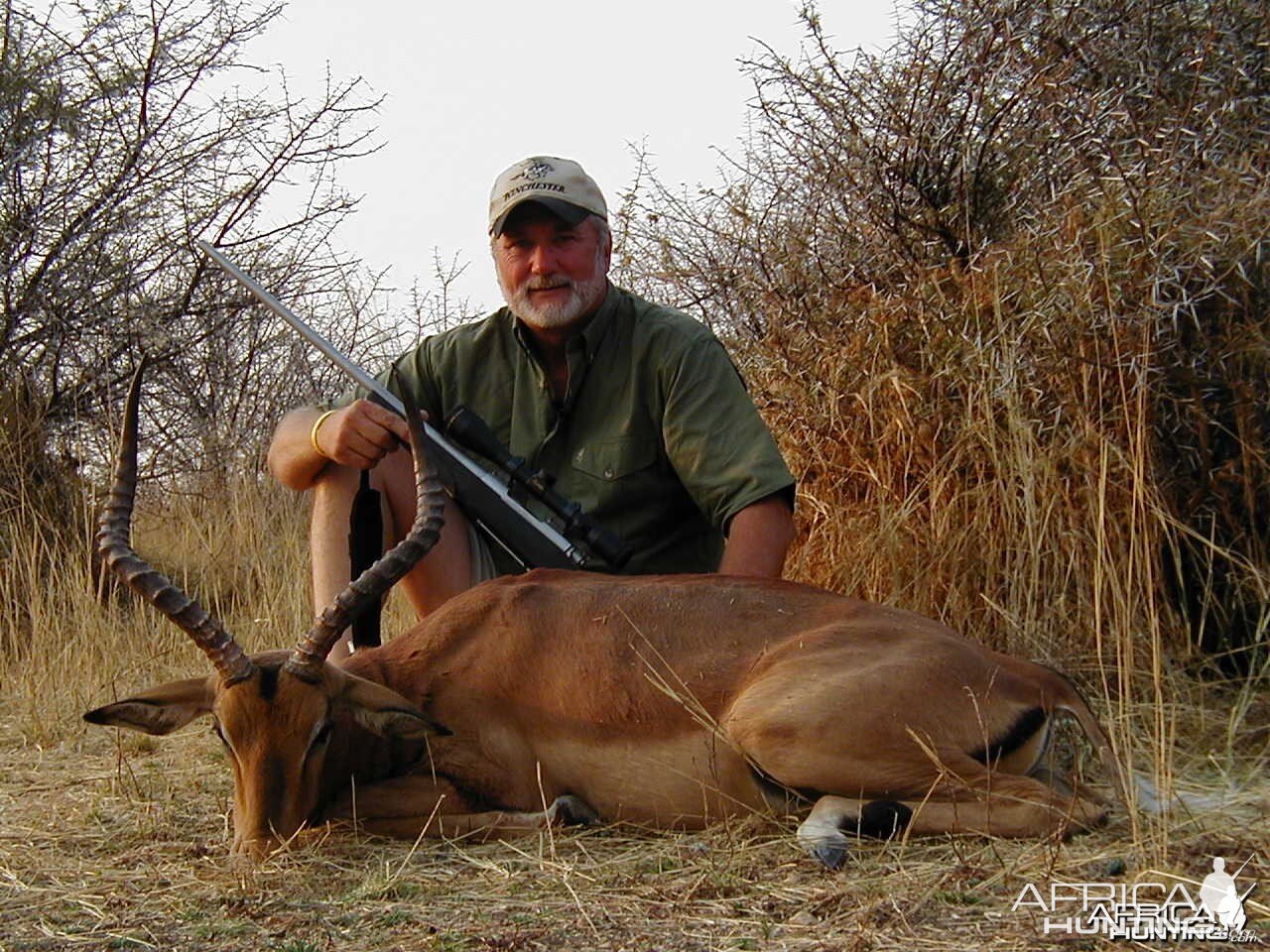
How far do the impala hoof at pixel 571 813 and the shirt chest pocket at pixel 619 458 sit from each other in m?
1.59

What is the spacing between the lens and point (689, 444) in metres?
5.12

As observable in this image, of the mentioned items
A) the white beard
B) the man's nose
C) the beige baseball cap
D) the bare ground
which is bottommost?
the bare ground

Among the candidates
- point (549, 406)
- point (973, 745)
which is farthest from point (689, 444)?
point (973, 745)

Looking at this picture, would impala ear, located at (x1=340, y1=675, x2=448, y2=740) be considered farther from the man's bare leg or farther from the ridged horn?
the man's bare leg

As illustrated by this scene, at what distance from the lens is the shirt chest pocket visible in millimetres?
5281

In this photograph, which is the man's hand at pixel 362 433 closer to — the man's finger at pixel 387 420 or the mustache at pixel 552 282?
the man's finger at pixel 387 420

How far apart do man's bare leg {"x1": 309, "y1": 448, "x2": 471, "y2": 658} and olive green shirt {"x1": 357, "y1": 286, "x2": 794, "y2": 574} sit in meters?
0.22

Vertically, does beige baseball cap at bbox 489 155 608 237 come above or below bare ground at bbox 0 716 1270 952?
above

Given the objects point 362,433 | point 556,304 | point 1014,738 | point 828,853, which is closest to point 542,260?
point 556,304

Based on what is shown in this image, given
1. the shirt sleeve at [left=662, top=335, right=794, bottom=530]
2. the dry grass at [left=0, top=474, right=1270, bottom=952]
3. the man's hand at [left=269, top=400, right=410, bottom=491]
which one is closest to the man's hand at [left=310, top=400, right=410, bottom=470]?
the man's hand at [left=269, top=400, right=410, bottom=491]

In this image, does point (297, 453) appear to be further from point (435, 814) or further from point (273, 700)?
point (435, 814)

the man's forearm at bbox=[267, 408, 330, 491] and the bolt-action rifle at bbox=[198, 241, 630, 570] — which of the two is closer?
the bolt-action rifle at bbox=[198, 241, 630, 570]

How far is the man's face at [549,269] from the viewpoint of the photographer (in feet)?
17.6

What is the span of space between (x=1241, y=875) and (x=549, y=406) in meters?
3.14
